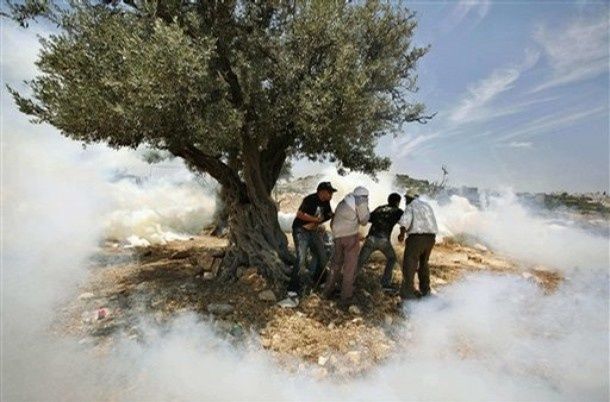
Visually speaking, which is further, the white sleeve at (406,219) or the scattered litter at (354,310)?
the white sleeve at (406,219)

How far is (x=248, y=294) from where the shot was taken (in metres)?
8.34

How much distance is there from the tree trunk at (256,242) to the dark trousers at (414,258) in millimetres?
2262

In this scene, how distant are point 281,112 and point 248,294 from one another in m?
3.31

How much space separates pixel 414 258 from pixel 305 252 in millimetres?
1898

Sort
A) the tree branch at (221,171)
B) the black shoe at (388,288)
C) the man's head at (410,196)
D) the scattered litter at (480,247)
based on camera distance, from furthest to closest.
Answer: the scattered litter at (480,247) < the tree branch at (221,171) < the black shoe at (388,288) < the man's head at (410,196)

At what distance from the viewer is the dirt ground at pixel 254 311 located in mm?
6477

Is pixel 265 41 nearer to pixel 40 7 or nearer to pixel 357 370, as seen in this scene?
pixel 40 7

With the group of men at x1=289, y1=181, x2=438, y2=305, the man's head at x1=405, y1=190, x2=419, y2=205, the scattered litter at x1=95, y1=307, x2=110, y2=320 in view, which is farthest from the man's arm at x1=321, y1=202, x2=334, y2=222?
the scattered litter at x1=95, y1=307, x2=110, y2=320

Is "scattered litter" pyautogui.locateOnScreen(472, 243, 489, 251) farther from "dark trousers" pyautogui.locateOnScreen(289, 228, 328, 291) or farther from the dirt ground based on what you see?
"dark trousers" pyautogui.locateOnScreen(289, 228, 328, 291)

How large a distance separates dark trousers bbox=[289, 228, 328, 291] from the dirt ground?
43cm

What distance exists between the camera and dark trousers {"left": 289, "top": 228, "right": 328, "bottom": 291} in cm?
820

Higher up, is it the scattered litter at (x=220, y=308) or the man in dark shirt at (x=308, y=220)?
the man in dark shirt at (x=308, y=220)

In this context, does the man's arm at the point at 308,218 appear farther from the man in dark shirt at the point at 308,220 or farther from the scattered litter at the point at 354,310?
the scattered litter at the point at 354,310

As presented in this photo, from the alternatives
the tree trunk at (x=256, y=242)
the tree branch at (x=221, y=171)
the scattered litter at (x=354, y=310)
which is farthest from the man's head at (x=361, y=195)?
the tree branch at (x=221, y=171)
